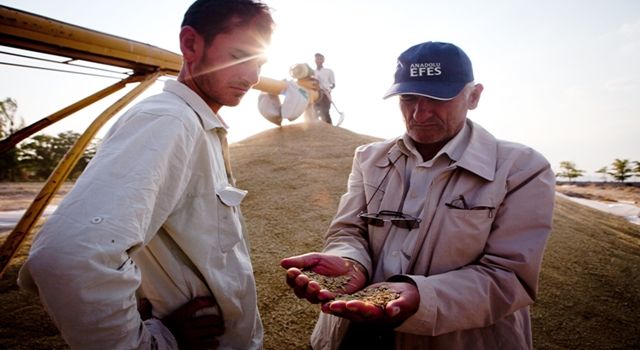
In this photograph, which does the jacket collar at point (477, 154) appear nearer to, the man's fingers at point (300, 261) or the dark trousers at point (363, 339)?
the man's fingers at point (300, 261)

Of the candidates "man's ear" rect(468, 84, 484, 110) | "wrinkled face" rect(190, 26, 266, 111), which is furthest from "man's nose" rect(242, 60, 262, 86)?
"man's ear" rect(468, 84, 484, 110)

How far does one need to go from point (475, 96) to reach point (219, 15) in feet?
5.08

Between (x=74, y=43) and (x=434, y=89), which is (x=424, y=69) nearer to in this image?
(x=434, y=89)

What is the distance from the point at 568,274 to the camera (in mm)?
3836

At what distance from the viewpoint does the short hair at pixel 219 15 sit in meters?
1.33

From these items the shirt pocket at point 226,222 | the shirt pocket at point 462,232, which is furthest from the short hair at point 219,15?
the shirt pocket at point 462,232

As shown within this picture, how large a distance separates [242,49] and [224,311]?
3.59 feet

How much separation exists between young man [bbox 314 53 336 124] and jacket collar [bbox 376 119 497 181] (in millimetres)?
8164

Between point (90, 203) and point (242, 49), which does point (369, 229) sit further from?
point (90, 203)

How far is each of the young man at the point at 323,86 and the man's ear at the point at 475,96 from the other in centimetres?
801

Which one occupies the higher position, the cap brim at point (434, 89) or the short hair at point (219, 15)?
the short hair at point (219, 15)

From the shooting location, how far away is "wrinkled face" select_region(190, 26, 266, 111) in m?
1.36

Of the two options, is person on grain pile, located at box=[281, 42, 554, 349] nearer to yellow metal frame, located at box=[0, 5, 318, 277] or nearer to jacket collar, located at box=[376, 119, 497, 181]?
jacket collar, located at box=[376, 119, 497, 181]

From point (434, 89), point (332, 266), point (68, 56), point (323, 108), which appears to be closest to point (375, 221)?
point (332, 266)
